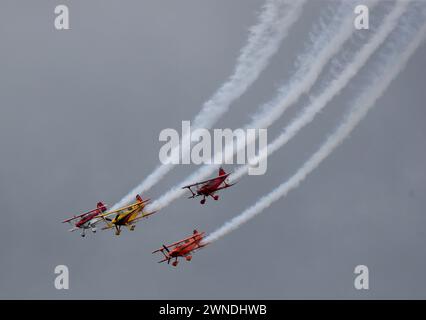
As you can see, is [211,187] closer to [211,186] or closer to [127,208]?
[211,186]

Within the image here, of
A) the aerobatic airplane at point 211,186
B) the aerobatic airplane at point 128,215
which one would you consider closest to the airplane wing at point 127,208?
the aerobatic airplane at point 128,215

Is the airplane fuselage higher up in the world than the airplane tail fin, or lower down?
lower down

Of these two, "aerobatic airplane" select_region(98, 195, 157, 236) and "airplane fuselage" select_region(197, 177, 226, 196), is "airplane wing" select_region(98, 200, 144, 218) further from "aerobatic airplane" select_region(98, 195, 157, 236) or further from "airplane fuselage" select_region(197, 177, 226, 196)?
"airplane fuselage" select_region(197, 177, 226, 196)

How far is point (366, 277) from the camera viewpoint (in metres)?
78.3

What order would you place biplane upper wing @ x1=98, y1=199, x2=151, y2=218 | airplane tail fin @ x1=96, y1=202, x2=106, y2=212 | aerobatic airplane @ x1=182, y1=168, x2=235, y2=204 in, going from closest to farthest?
aerobatic airplane @ x1=182, y1=168, x2=235, y2=204 < biplane upper wing @ x1=98, y1=199, x2=151, y2=218 < airplane tail fin @ x1=96, y1=202, x2=106, y2=212

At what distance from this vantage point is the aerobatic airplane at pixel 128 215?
201 feet

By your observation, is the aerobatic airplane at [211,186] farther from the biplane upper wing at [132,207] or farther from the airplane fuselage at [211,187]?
the biplane upper wing at [132,207]

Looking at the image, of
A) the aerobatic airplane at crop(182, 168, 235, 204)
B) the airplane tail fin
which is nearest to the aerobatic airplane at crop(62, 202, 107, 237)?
the airplane tail fin

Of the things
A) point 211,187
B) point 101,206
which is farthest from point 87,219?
point 211,187

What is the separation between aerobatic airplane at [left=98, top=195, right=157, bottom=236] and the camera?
201ft
